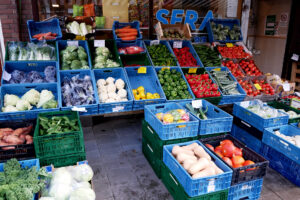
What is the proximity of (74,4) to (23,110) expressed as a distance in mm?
3176

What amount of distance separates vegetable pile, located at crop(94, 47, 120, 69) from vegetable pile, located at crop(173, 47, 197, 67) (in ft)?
4.73

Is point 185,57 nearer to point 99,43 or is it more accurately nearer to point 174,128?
point 99,43

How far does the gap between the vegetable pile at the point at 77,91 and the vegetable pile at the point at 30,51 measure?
0.75 metres

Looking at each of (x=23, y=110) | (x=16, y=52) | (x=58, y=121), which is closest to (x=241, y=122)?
(x=58, y=121)

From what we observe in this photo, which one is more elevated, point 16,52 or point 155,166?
point 16,52

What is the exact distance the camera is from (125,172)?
3.60 metres

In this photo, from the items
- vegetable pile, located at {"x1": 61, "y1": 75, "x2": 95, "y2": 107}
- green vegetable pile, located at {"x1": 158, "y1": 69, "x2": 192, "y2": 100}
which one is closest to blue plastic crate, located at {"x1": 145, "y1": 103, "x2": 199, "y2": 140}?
green vegetable pile, located at {"x1": 158, "y1": 69, "x2": 192, "y2": 100}

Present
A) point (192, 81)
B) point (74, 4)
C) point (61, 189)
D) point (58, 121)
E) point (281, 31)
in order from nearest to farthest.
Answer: point (61, 189), point (58, 121), point (192, 81), point (74, 4), point (281, 31)

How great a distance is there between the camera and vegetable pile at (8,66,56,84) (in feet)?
13.6

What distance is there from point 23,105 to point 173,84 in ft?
8.25

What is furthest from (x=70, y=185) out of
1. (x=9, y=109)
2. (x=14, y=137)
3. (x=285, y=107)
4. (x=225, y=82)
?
(x=285, y=107)

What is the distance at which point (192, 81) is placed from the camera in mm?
4648

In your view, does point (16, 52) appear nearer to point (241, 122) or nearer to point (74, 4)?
point (74, 4)

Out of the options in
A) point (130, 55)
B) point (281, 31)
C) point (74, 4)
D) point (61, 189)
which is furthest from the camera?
point (281, 31)
